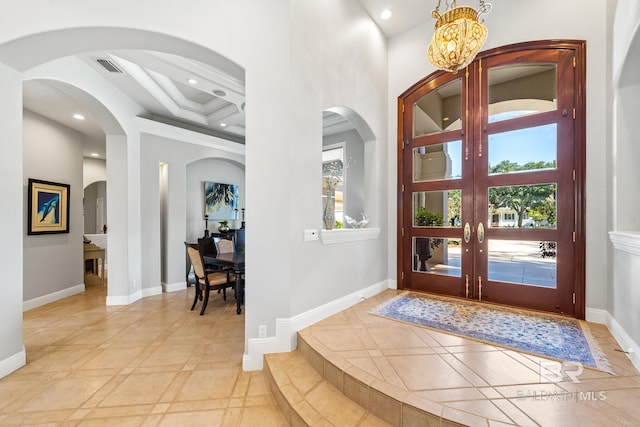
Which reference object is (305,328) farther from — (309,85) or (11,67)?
(11,67)

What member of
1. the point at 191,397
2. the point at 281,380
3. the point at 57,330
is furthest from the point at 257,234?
the point at 57,330

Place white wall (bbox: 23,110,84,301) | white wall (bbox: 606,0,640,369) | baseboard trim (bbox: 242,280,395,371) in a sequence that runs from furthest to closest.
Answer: white wall (bbox: 23,110,84,301)
baseboard trim (bbox: 242,280,395,371)
white wall (bbox: 606,0,640,369)

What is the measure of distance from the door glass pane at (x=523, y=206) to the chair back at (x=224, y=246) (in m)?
4.38

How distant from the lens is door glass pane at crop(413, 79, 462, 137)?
3541 mm

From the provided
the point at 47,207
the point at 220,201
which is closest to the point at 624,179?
the point at 220,201

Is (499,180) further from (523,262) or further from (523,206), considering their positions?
(523,262)

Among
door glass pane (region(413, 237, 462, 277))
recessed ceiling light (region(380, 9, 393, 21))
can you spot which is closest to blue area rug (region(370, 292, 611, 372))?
door glass pane (region(413, 237, 462, 277))

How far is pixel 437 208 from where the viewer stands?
3705 mm

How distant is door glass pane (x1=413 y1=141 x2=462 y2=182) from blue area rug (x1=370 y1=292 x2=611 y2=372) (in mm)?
1666

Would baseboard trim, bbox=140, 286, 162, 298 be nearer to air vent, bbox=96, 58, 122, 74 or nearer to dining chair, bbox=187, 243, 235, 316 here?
dining chair, bbox=187, 243, 235, 316

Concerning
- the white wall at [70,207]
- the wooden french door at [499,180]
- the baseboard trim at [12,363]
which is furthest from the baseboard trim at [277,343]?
the white wall at [70,207]

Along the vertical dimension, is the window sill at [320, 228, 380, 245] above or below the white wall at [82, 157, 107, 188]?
below

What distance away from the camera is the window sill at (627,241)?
1.80 metres

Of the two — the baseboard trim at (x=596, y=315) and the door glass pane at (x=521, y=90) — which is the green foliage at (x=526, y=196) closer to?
the door glass pane at (x=521, y=90)
